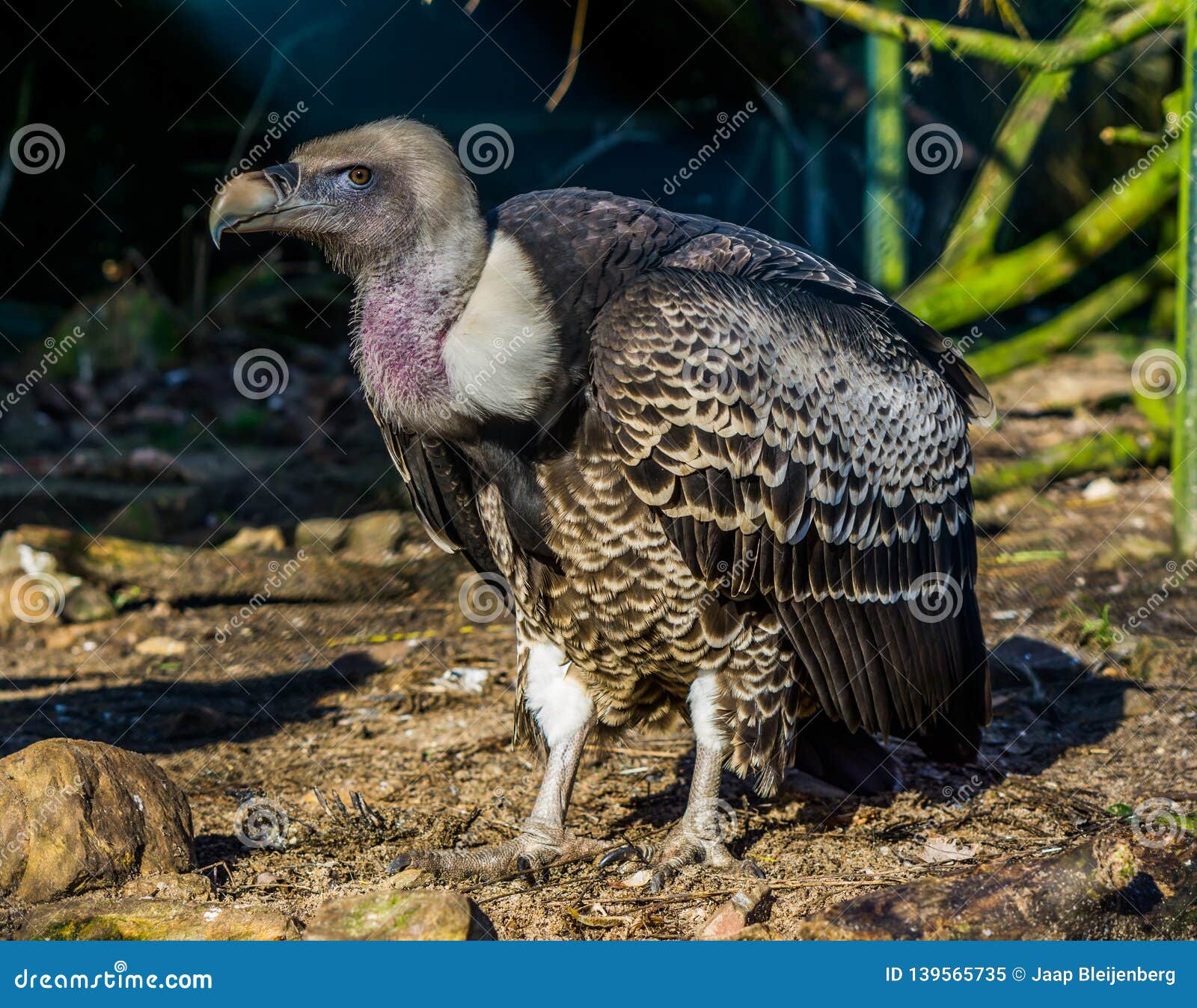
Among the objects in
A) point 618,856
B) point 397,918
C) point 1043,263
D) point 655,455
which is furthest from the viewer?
point 1043,263

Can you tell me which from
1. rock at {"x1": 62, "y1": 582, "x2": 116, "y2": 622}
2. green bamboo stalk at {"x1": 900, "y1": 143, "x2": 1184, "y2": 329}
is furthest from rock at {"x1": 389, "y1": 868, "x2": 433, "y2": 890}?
green bamboo stalk at {"x1": 900, "y1": 143, "x2": 1184, "y2": 329}

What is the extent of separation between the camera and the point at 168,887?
410 cm

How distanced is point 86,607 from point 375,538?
167 cm

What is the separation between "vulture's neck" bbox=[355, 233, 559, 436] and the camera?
4.09 meters

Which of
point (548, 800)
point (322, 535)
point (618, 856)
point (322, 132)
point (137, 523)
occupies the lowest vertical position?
point (618, 856)

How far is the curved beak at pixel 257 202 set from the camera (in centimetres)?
420

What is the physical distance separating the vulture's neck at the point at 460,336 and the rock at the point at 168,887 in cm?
161

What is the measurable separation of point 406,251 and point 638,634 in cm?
152

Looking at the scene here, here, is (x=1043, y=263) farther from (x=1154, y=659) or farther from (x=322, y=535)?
(x=322, y=535)

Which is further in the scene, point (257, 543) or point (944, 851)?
point (257, 543)

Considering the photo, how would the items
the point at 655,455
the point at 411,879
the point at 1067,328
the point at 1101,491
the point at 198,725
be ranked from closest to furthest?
the point at 655,455
the point at 411,879
the point at 198,725
the point at 1101,491
the point at 1067,328

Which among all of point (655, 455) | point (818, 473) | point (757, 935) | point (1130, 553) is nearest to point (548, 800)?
point (757, 935)

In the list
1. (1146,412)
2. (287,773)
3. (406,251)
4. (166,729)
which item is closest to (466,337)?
(406,251)

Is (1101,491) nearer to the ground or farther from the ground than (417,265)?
nearer to the ground
